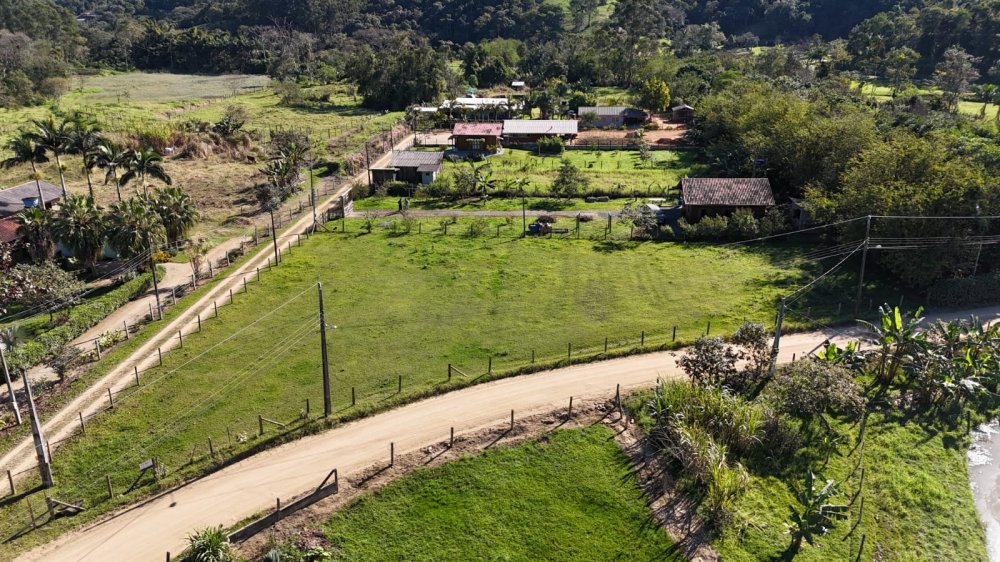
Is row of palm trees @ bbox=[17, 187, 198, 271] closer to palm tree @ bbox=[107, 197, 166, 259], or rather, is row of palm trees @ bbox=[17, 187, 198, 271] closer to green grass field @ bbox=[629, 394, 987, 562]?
palm tree @ bbox=[107, 197, 166, 259]

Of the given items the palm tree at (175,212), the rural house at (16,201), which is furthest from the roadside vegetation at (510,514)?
the rural house at (16,201)

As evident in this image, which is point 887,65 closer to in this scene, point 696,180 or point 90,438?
point 696,180

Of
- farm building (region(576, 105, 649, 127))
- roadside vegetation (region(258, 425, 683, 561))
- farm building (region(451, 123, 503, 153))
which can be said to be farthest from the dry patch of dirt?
farm building (region(576, 105, 649, 127))

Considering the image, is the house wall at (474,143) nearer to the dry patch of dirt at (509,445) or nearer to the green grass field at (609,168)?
the green grass field at (609,168)

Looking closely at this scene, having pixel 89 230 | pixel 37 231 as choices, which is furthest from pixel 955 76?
pixel 37 231

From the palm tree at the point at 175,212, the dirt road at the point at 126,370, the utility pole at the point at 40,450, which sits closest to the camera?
the utility pole at the point at 40,450

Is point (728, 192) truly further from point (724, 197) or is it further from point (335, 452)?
point (335, 452)
